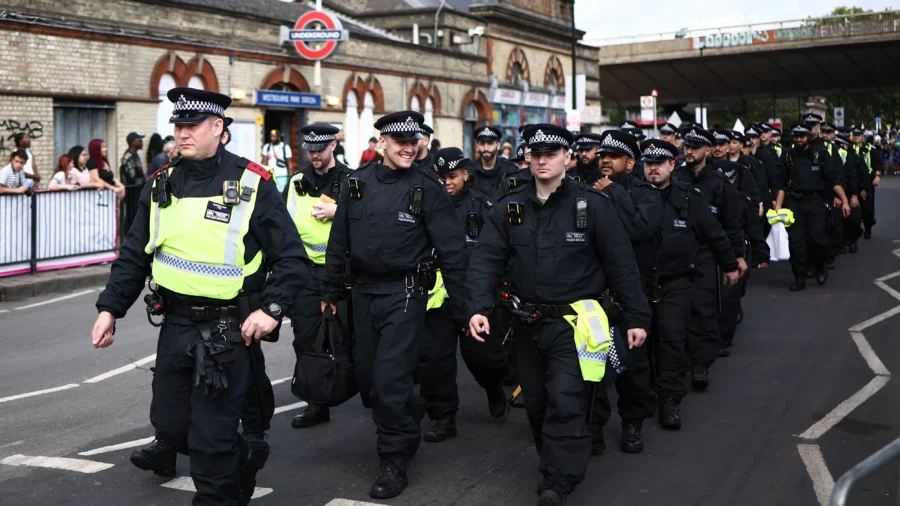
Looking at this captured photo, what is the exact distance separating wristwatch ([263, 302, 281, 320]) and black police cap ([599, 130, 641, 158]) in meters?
3.18

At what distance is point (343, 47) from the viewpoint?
29.8 metres

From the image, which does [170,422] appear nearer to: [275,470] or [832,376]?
[275,470]

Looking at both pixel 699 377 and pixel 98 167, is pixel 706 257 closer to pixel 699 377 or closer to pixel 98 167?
pixel 699 377

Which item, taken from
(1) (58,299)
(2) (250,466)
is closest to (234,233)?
(2) (250,466)

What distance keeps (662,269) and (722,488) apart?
2.12 metres

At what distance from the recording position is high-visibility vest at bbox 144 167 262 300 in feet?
16.7

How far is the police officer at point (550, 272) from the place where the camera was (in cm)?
577

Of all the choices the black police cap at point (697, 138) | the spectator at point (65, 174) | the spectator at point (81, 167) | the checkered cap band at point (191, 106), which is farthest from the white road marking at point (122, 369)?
the spectator at point (81, 167)

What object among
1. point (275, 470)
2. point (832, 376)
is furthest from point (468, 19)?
point (275, 470)

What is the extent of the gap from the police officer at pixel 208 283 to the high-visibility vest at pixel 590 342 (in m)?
1.55

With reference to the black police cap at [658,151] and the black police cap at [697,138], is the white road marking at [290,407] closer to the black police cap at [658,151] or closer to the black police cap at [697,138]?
the black police cap at [658,151]

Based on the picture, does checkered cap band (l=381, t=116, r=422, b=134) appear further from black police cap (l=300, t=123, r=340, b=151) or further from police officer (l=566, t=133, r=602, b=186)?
police officer (l=566, t=133, r=602, b=186)

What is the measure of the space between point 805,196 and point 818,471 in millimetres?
8493

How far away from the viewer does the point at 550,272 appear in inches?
231
